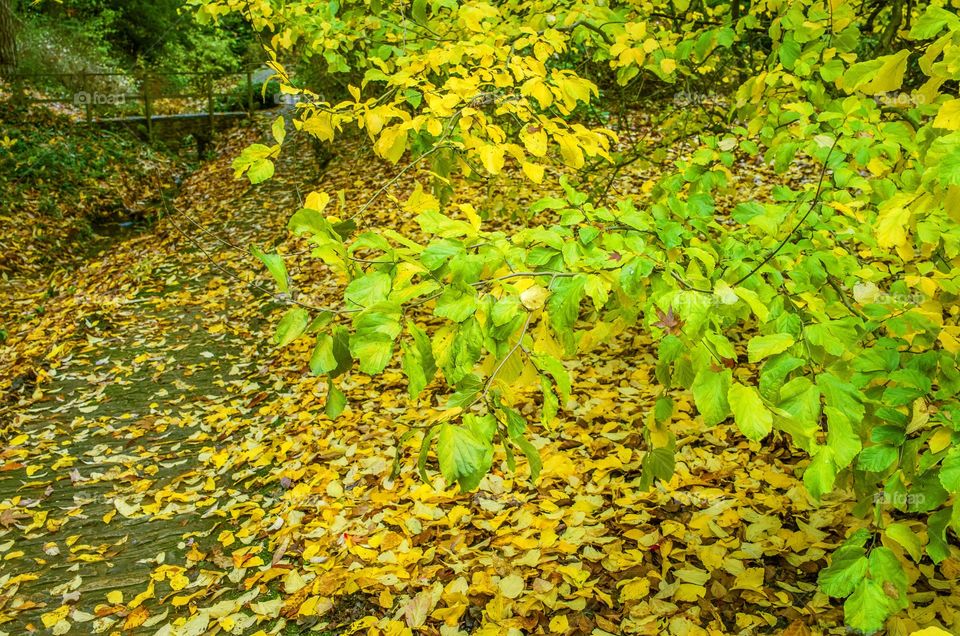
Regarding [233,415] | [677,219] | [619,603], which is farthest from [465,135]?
[233,415]

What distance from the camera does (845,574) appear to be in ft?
4.68

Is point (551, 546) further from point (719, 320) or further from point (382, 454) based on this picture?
point (719, 320)

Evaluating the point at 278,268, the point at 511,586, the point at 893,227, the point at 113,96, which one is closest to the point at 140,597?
the point at 511,586

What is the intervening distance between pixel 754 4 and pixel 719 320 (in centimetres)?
314

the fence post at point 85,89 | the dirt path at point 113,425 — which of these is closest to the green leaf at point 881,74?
the dirt path at point 113,425

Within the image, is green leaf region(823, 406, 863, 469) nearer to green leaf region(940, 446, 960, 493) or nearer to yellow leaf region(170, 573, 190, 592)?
green leaf region(940, 446, 960, 493)

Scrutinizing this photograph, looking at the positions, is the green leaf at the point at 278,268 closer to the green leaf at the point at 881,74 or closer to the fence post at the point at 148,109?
the green leaf at the point at 881,74

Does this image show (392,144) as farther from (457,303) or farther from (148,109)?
(148,109)

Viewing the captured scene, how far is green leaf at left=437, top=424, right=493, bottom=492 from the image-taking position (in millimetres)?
1238

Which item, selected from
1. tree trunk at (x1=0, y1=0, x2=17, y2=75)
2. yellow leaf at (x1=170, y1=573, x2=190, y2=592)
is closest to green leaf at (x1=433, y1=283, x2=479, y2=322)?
yellow leaf at (x1=170, y1=573, x2=190, y2=592)

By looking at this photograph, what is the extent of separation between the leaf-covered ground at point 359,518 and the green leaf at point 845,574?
1.20 m

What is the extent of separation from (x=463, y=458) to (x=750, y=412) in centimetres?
58

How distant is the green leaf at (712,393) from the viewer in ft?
4.32

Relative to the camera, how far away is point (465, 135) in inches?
105
